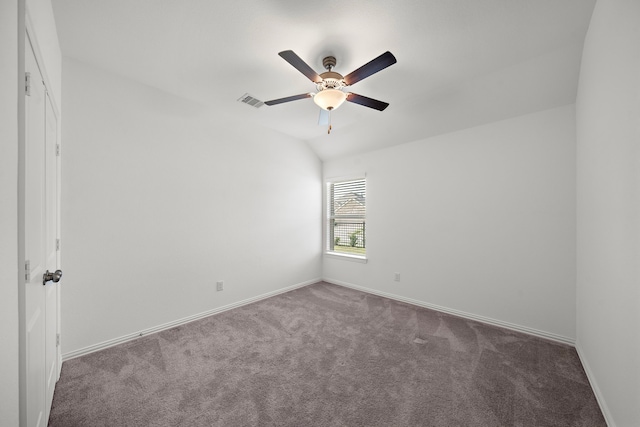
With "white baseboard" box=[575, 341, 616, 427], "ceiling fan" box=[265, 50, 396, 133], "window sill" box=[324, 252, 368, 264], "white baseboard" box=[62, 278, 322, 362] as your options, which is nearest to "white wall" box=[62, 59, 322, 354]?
"white baseboard" box=[62, 278, 322, 362]

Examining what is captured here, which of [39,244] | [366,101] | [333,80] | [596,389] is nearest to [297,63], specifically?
[333,80]

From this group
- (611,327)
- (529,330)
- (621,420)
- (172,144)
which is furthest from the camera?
(172,144)

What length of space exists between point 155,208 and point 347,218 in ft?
10.1

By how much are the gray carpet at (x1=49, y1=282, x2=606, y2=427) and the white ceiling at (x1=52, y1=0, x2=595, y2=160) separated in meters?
2.63

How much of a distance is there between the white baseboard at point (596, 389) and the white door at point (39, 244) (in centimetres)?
312

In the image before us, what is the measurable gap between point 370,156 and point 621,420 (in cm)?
364

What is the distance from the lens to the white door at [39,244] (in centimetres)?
116

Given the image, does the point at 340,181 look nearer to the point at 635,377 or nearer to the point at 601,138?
the point at 601,138

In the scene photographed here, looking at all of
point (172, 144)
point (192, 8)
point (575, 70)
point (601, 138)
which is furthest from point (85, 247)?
point (575, 70)

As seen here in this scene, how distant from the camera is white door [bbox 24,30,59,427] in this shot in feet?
3.79

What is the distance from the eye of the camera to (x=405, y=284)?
3777 millimetres

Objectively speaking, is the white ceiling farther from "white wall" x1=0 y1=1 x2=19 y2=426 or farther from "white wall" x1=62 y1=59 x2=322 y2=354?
"white wall" x1=0 y1=1 x2=19 y2=426

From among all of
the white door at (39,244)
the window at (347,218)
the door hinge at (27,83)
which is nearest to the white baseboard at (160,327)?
the white door at (39,244)

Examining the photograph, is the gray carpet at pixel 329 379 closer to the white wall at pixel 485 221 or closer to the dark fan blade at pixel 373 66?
the white wall at pixel 485 221
